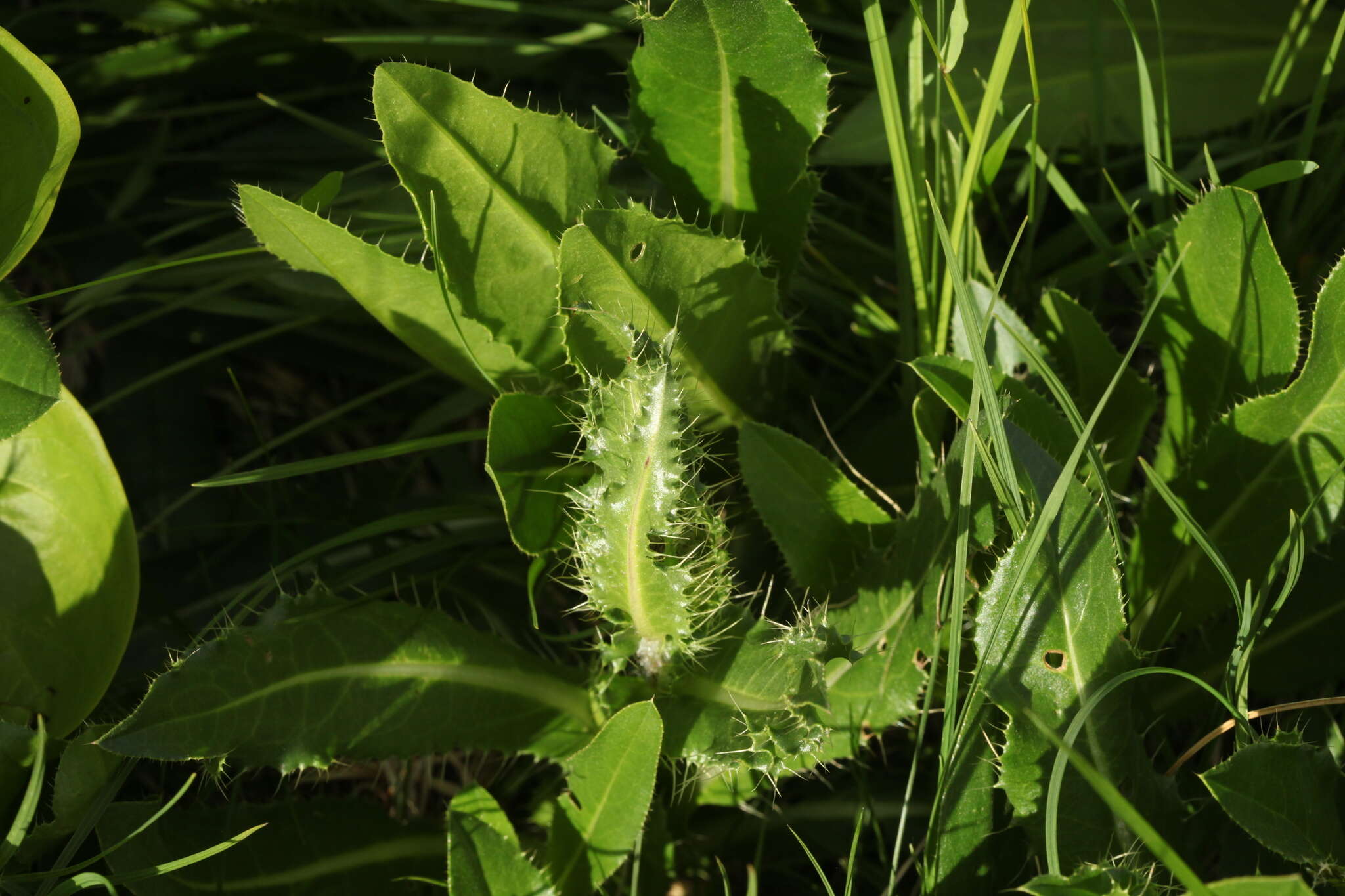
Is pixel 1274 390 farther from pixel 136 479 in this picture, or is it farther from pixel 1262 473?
pixel 136 479

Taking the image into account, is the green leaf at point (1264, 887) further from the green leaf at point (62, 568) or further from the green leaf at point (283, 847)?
the green leaf at point (62, 568)

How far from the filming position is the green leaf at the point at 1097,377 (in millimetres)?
1377

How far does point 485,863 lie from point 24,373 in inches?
31.5

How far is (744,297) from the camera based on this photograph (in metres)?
1.36

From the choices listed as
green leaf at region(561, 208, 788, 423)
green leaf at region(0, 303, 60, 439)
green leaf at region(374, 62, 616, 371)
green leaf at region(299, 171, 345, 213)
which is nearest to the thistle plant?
green leaf at region(561, 208, 788, 423)

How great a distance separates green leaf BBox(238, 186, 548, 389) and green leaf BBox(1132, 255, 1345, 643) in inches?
33.0

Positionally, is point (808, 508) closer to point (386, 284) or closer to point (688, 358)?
point (688, 358)

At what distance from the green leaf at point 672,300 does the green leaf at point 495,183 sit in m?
0.11

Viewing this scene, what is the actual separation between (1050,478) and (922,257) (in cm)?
38

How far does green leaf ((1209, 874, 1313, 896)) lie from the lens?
32.9 inches

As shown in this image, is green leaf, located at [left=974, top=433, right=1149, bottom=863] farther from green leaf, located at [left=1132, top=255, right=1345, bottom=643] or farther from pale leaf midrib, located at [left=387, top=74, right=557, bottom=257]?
pale leaf midrib, located at [left=387, top=74, right=557, bottom=257]

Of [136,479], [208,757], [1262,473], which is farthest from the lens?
[136,479]

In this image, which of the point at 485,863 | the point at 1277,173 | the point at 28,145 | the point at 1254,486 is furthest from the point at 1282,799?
the point at 28,145

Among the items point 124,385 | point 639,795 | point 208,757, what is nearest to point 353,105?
point 124,385
